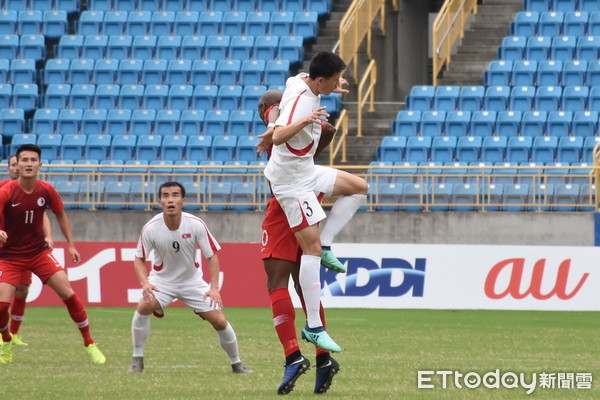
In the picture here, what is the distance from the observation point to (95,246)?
19.3 m

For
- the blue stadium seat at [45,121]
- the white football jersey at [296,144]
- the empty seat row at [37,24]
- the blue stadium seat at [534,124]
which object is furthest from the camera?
the empty seat row at [37,24]

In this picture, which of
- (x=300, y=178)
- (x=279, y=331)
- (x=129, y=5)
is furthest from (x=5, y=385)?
(x=129, y=5)

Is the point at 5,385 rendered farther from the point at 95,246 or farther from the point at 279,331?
the point at 95,246

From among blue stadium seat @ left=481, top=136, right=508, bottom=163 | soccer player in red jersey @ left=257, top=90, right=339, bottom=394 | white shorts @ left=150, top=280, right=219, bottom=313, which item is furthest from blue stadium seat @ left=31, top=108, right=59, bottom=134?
soccer player in red jersey @ left=257, top=90, right=339, bottom=394

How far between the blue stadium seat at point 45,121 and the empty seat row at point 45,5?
4199 mm

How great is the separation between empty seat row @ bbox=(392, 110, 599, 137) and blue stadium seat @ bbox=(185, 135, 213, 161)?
→ 3839mm

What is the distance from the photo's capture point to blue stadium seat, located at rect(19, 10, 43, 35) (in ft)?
93.0

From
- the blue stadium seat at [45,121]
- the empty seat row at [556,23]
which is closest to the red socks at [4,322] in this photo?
the blue stadium seat at [45,121]

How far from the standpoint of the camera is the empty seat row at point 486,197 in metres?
22.1

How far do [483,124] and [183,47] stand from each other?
7246 millimetres

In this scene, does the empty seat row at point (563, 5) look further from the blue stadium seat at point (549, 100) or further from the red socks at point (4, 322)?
the red socks at point (4, 322)

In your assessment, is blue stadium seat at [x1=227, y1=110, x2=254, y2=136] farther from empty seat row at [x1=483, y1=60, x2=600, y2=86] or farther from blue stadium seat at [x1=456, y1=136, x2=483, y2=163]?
empty seat row at [x1=483, y1=60, x2=600, y2=86]

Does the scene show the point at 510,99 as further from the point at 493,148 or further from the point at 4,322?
the point at 4,322

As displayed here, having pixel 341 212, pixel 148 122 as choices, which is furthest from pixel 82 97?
pixel 341 212
